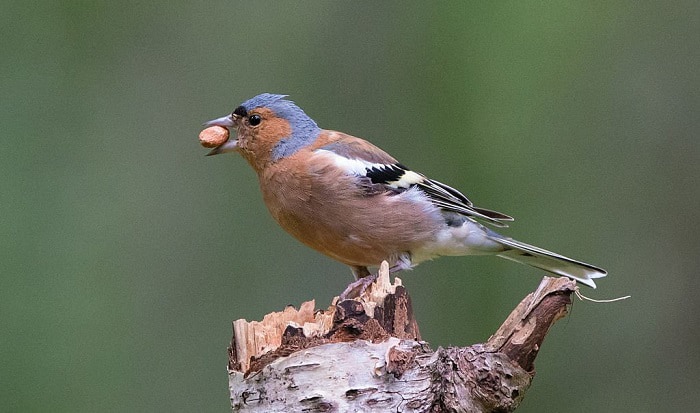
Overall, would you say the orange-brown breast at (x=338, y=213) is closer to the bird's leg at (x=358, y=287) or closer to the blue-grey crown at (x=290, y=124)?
the blue-grey crown at (x=290, y=124)

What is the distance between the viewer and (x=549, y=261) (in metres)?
5.90

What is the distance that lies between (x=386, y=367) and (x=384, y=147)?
4420 millimetres

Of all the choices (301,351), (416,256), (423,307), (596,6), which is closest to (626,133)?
(596,6)

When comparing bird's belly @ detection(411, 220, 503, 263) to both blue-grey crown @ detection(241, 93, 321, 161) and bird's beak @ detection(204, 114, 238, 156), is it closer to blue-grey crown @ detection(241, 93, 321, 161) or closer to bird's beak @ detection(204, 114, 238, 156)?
blue-grey crown @ detection(241, 93, 321, 161)

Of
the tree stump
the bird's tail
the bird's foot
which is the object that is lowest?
the tree stump

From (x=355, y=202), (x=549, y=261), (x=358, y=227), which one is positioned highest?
(x=355, y=202)

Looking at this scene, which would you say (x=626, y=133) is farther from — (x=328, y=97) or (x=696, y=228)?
(x=328, y=97)

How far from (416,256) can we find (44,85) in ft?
13.8

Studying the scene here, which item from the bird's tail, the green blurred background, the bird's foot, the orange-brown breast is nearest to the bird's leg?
the bird's foot

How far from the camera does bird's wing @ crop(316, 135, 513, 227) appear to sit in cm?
556

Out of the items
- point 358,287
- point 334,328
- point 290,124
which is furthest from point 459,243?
point 334,328

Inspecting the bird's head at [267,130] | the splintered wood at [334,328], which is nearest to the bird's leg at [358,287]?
the splintered wood at [334,328]

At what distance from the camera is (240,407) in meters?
3.97

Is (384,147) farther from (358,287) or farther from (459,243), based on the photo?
(358,287)
